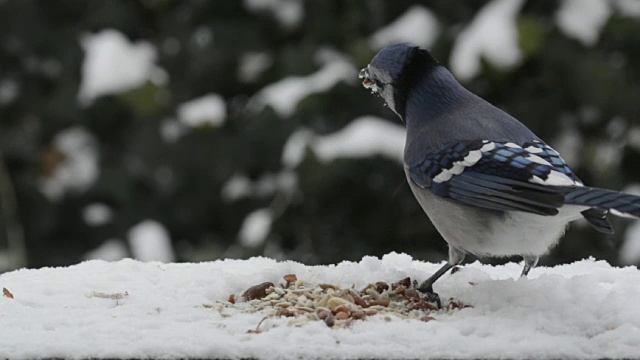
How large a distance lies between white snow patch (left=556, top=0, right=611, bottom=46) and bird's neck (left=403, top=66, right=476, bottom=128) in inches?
63.0

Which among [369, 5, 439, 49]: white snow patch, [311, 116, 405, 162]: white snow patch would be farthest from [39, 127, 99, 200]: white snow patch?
[369, 5, 439, 49]: white snow patch

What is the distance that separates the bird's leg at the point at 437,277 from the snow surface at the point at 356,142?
147 cm

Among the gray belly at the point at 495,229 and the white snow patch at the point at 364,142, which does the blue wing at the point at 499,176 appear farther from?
the white snow patch at the point at 364,142

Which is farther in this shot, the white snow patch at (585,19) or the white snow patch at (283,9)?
the white snow patch at (283,9)

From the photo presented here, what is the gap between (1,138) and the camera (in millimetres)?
4621

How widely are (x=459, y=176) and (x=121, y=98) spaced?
236cm

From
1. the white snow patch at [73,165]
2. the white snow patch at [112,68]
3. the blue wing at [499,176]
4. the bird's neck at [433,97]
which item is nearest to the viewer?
the blue wing at [499,176]

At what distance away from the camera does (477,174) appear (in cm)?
199

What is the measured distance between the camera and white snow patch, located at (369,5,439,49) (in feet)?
12.7

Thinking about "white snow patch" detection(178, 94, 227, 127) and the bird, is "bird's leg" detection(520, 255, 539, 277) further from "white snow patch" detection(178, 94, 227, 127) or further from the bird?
"white snow patch" detection(178, 94, 227, 127)

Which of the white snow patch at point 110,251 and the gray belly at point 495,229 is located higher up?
the white snow patch at point 110,251

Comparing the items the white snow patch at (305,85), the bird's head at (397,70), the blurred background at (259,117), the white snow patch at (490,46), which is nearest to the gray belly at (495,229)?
the bird's head at (397,70)

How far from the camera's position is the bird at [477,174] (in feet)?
6.11

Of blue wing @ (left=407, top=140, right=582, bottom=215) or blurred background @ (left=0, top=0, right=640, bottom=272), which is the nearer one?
blue wing @ (left=407, top=140, right=582, bottom=215)
